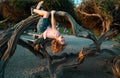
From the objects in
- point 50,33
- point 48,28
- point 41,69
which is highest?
point 48,28

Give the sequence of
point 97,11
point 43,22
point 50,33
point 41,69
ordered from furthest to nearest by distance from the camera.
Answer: point 97,11
point 41,69
point 43,22
point 50,33

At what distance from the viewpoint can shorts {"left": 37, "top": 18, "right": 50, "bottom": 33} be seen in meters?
9.71

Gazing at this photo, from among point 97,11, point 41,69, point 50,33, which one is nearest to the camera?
point 50,33

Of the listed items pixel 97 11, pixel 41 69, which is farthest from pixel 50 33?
pixel 97 11

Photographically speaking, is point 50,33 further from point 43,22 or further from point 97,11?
point 97,11

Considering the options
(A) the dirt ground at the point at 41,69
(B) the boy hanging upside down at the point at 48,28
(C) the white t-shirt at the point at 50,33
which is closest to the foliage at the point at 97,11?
(A) the dirt ground at the point at 41,69

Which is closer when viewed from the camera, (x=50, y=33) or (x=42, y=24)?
(x=50, y=33)

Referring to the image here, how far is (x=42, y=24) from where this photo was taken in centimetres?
973

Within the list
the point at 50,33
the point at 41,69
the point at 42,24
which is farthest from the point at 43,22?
the point at 41,69

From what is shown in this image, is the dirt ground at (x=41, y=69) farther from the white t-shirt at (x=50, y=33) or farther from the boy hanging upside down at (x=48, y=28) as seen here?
the white t-shirt at (x=50, y=33)

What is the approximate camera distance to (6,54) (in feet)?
33.7

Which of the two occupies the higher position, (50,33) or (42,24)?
(42,24)

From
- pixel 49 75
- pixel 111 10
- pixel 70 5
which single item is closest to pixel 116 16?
pixel 111 10

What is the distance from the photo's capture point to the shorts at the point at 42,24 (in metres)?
9.71
